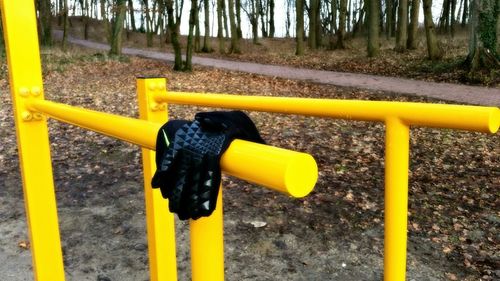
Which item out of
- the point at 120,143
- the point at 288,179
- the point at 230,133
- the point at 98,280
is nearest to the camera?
the point at 288,179

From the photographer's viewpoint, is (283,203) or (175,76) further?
(175,76)

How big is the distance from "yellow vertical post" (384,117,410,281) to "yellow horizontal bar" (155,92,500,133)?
0.04 m

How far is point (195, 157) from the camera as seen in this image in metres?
0.96

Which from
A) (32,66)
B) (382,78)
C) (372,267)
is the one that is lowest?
(372,267)

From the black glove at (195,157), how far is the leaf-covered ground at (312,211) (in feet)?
9.39

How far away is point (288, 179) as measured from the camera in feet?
2.37

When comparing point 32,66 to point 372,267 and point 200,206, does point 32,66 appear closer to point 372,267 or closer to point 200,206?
point 200,206

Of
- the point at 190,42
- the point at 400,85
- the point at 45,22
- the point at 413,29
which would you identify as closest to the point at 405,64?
the point at 400,85

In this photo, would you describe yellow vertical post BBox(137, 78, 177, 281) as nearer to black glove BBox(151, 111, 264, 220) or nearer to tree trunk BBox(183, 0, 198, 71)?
black glove BBox(151, 111, 264, 220)

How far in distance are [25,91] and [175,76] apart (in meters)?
13.5

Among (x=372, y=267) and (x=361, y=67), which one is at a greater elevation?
(x=361, y=67)

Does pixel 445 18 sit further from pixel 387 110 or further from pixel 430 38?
pixel 387 110

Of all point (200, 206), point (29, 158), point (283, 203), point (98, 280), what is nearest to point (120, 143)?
point (283, 203)

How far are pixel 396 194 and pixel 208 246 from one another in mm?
497
